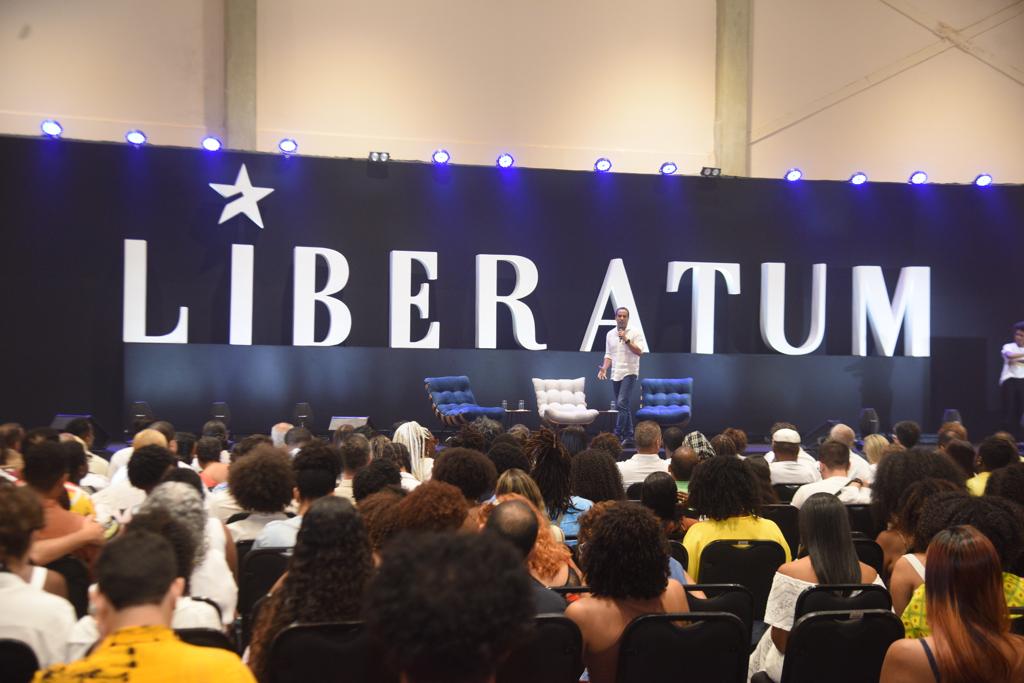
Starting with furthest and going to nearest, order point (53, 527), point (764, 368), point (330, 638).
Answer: point (764, 368), point (53, 527), point (330, 638)

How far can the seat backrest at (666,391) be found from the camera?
11.3 meters

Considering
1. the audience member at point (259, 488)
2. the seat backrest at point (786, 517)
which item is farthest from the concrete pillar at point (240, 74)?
the seat backrest at point (786, 517)

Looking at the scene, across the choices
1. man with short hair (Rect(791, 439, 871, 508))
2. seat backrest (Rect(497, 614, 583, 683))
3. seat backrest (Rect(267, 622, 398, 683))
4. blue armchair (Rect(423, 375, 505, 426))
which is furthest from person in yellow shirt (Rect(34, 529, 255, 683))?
blue armchair (Rect(423, 375, 505, 426))

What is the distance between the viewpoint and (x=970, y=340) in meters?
12.8

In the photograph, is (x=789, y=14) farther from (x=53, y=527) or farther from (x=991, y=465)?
(x=53, y=527)

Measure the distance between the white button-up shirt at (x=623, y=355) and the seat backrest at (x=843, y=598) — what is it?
7898mm

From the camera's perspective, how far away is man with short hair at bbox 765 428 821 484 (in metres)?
6.17

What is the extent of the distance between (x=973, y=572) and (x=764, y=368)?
10.5 metres

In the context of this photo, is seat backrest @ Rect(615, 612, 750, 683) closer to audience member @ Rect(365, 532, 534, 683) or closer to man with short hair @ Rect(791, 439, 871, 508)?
audience member @ Rect(365, 532, 534, 683)

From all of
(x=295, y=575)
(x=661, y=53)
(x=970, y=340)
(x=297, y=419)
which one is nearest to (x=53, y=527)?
(x=295, y=575)

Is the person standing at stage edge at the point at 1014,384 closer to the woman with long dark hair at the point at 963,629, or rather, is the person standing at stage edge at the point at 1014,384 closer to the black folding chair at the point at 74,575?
the woman with long dark hair at the point at 963,629

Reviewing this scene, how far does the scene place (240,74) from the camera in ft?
38.6

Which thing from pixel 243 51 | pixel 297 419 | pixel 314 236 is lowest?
pixel 297 419

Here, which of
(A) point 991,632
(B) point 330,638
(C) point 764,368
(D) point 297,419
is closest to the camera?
(A) point 991,632
